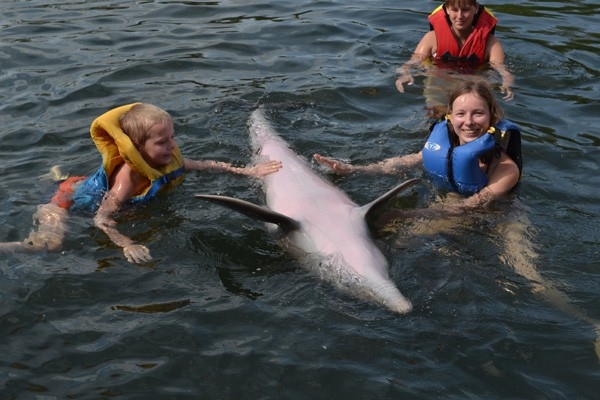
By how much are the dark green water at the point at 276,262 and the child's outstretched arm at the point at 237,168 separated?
149 mm

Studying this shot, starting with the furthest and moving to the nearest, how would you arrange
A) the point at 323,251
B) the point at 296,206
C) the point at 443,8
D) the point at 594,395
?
1. the point at 443,8
2. the point at 296,206
3. the point at 323,251
4. the point at 594,395

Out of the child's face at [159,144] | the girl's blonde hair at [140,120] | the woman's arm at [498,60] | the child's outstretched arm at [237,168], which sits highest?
the girl's blonde hair at [140,120]

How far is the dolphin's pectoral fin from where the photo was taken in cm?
710

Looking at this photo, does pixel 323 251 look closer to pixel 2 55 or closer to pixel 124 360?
pixel 124 360

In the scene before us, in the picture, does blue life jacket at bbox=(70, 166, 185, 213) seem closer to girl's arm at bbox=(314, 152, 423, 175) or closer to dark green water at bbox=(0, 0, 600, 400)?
dark green water at bbox=(0, 0, 600, 400)

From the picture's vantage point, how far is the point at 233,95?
11.5 metres

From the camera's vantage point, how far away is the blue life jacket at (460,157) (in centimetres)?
795

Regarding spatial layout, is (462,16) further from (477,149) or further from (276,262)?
(276,262)

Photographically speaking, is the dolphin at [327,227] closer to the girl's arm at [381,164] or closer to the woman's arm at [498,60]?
the girl's arm at [381,164]

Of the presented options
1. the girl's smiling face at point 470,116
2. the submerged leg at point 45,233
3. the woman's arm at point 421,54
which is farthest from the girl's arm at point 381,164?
the woman's arm at point 421,54

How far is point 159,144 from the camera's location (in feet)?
26.5

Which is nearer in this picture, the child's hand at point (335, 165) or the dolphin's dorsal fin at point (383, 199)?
the dolphin's dorsal fin at point (383, 199)

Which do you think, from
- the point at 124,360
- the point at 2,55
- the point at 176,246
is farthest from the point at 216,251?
the point at 2,55

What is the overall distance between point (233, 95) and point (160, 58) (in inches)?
85.9
